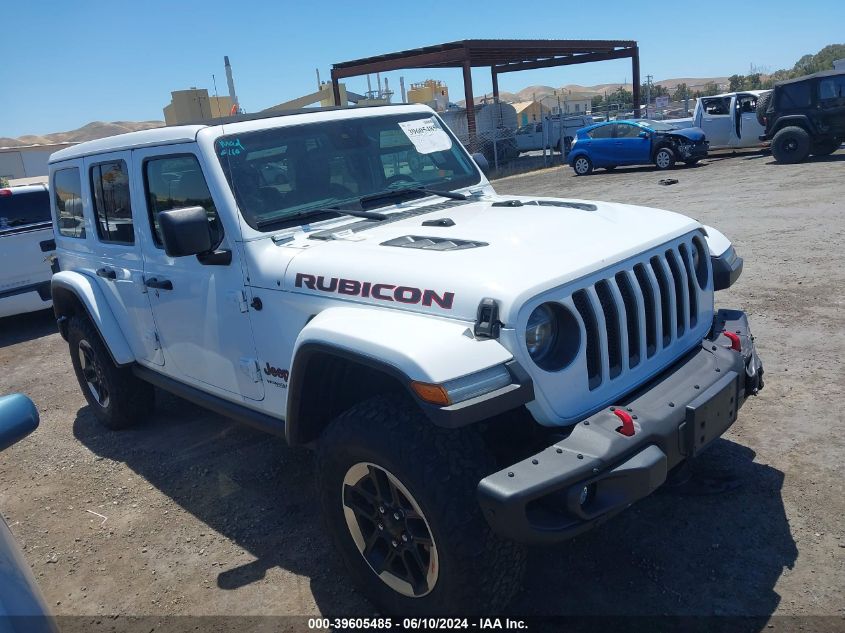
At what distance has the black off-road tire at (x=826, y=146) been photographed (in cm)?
1630

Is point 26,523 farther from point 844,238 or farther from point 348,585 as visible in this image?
point 844,238

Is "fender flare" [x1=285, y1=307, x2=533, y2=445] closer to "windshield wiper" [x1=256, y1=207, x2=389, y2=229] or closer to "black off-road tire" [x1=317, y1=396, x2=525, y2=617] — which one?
"black off-road tire" [x1=317, y1=396, x2=525, y2=617]

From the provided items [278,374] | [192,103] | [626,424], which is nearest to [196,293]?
[278,374]

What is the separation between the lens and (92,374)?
5.43m

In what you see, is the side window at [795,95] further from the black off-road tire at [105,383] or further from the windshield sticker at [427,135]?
the black off-road tire at [105,383]

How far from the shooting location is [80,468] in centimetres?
482

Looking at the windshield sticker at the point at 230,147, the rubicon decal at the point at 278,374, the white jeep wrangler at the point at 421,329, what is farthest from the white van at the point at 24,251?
the rubicon decal at the point at 278,374

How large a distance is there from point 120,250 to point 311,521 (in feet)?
7.04

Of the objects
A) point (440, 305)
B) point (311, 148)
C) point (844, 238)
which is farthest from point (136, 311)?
point (844, 238)

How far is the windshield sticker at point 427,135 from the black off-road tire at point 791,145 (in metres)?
14.8

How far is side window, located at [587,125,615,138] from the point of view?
19.7m

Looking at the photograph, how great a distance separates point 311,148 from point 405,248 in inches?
43.3

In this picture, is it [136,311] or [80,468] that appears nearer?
[136,311]

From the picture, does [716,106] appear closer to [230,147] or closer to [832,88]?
[832,88]
